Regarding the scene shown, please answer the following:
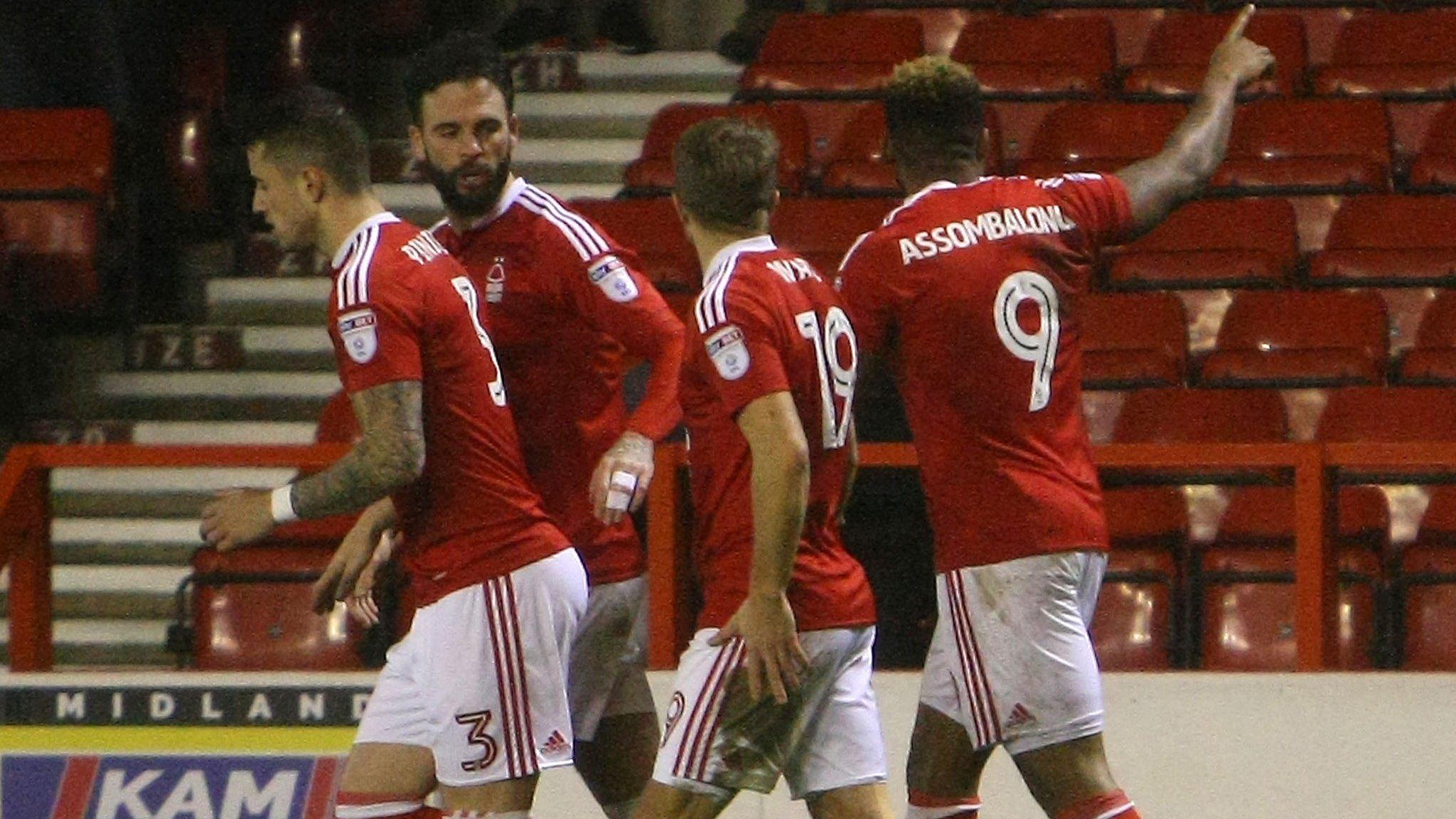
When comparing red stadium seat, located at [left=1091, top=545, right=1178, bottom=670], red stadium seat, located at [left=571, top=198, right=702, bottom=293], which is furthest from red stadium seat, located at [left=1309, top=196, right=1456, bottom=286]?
red stadium seat, located at [left=571, top=198, right=702, bottom=293]

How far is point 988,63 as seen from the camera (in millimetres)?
8680

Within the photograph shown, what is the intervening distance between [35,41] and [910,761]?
20.1 ft

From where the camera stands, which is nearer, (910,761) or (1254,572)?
(910,761)

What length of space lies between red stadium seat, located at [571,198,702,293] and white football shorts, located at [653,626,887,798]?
136 inches

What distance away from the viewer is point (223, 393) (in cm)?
877

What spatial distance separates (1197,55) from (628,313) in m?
4.70

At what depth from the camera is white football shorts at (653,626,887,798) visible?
400 cm

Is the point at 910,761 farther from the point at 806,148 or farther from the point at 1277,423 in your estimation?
the point at 806,148

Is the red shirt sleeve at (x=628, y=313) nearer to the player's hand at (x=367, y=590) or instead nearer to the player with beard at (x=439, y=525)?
the player with beard at (x=439, y=525)

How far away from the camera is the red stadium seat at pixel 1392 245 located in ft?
25.0

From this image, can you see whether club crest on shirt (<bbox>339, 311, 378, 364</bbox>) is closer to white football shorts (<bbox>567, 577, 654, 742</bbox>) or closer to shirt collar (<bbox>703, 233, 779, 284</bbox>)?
shirt collar (<bbox>703, 233, 779, 284</bbox>)

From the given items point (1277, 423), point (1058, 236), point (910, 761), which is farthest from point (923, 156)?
point (1277, 423)

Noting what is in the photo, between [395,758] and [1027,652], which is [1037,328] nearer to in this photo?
[1027,652]

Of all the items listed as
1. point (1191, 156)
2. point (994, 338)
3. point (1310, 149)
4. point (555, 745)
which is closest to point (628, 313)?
point (994, 338)
